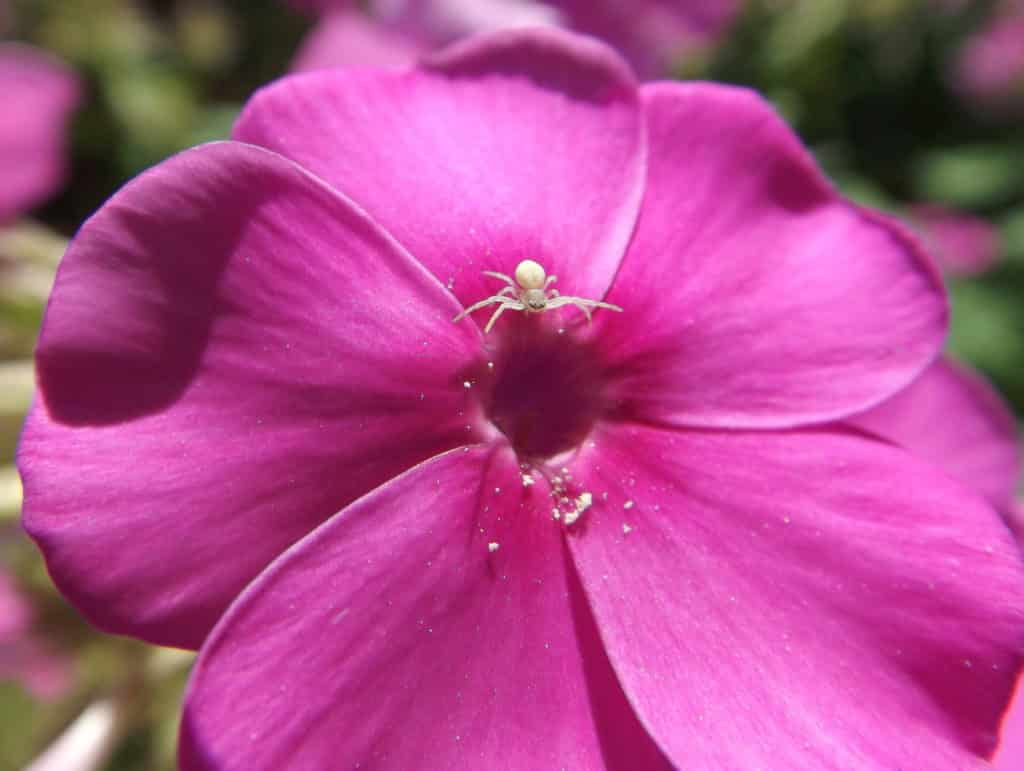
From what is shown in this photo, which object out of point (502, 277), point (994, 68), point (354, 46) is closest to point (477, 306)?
point (502, 277)

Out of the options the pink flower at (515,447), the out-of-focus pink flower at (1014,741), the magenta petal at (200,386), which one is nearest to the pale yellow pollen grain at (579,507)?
the pink flower at (515,447)

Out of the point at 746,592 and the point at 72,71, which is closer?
the point at 746,592

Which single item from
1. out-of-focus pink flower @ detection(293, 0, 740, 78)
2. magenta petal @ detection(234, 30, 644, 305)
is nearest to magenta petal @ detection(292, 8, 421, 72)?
out-of-focus pink flower @ detection(293, 0, 740, 78)

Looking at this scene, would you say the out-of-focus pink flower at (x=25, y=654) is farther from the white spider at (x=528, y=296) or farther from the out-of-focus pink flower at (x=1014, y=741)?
the out-of-focus pink flower at (x=1014, y=741)

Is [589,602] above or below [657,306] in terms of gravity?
below

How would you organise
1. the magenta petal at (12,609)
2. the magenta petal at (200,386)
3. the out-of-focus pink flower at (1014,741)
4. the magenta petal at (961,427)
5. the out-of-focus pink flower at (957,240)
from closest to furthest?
1. the magenta petal at (200,386)
2. the out-of-focus pink flower at (1014,741)
3. the magenta petal at (961,427)
4. the magenta petal at (12,609)
5. the out-of-focus pink flower at (957,240)

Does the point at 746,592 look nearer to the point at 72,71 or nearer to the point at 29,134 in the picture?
the point at 29,134

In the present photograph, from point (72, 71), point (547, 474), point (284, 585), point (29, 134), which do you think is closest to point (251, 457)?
point (284, 585)

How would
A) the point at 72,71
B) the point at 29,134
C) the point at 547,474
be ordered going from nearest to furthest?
the point at 547,474, the point at 29,134, the point at 72,71
